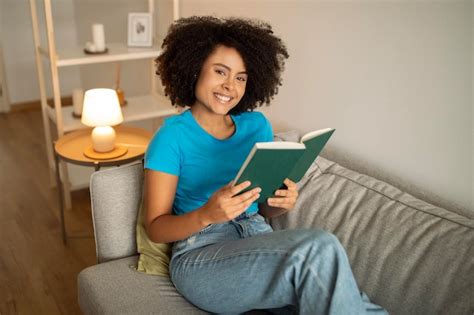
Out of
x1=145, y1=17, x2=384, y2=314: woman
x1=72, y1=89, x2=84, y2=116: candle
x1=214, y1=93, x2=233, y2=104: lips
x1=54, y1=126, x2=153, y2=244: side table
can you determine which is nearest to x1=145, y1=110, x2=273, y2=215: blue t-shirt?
x1=145, y1=17, x2=384, y2=314: woman

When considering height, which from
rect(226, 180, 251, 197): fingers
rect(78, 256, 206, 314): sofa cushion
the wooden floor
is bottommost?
the wooden floor

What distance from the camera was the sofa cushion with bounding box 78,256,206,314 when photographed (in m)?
1.38

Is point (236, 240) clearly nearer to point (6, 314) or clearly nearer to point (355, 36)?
point (355, 36)

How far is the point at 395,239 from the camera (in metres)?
1.40

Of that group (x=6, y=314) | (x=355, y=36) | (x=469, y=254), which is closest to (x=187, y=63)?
(x=355, y=36)

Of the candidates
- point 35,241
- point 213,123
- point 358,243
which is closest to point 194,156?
point 213,123

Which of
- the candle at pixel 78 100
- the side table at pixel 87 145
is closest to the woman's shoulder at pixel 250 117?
the side table at pixel 87 145

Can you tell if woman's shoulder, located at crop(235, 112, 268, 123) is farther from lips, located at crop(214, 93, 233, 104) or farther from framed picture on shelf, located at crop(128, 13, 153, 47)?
framed picture on shelf, located at crop(128, 13, 153, 47)

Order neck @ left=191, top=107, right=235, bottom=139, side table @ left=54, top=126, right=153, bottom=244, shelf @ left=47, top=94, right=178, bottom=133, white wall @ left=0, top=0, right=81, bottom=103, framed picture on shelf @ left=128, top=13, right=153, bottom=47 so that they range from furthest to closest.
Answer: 1. white wall @ left=0, top=0, right=81, bottom=103
2. framed picture on shelf @ left=128, top=13, right=153, bottom=47
3. shelf @ left=47, top=94, right=178, bottom=133
4. side table @ left=54, top=126, right=153, bottom=244
5. neck @ left=191, top=107, right=235, bottom=139

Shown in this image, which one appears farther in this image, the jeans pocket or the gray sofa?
the jeans pocket

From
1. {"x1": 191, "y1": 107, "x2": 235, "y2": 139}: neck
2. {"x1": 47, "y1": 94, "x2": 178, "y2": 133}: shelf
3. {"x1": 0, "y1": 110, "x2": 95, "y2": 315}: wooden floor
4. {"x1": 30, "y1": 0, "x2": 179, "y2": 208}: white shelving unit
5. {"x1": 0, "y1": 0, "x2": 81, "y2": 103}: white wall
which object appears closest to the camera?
{"x1": 191, "y1": 107, "x2": 235, "y2": 139}: neck

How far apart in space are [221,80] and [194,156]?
232mm

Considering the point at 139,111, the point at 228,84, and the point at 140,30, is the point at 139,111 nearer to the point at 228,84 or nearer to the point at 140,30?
the point at 140,30

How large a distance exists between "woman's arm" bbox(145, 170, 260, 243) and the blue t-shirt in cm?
4
